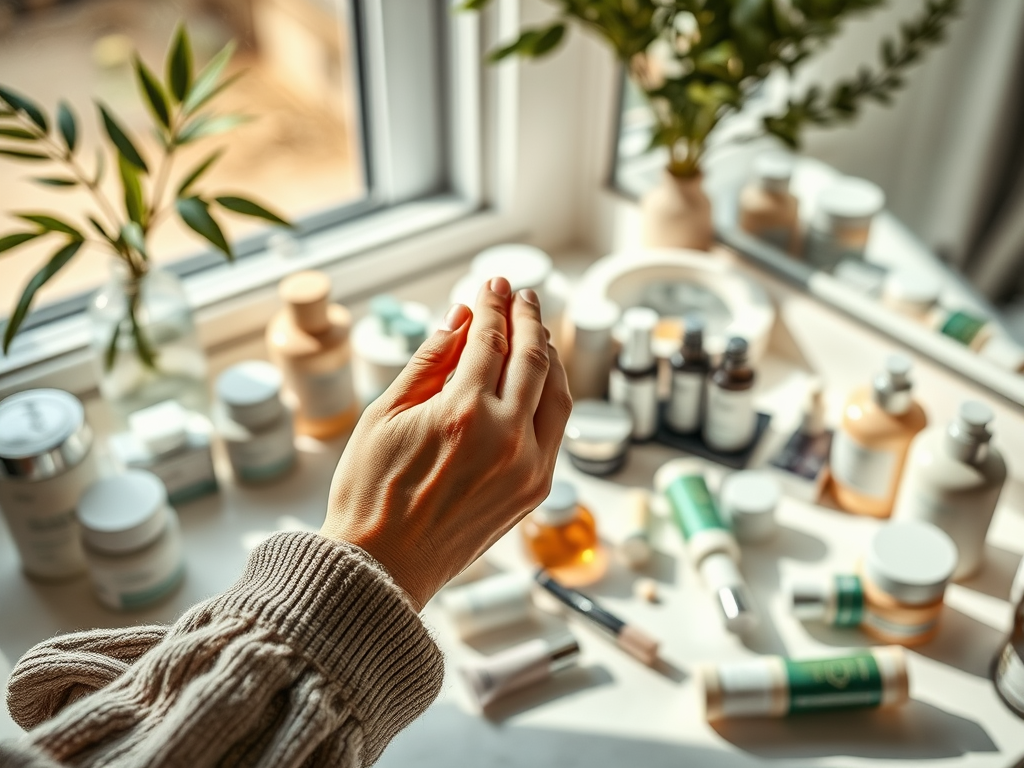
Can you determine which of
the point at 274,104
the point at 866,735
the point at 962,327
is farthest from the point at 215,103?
the point at 866,735

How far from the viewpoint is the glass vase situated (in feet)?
3.18

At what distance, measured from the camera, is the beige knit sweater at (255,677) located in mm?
568

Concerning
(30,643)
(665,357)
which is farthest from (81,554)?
(665,357)

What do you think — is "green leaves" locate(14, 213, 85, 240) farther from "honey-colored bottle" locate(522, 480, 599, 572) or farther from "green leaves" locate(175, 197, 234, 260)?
"honey-colored bottle" locate(522, 480, 599, 572)

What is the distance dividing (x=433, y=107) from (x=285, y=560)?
2.52ft

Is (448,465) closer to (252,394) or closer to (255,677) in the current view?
(255,677)

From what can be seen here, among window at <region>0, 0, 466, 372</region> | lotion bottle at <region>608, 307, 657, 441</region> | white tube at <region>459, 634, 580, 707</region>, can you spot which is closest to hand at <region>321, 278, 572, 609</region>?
white tube at <region>459, 634, 580, 707</region>

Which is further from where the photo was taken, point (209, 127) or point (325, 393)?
point (325, 393)

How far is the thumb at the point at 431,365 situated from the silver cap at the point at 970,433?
1.40 feet

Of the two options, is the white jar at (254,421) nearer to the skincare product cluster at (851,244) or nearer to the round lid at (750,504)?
the round lid at (750,504)

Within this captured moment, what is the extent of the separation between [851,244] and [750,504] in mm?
326

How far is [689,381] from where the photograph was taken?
105 cm

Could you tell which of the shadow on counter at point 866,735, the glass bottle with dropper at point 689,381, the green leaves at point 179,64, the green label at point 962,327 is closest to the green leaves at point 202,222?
the green leaves at point 179,64

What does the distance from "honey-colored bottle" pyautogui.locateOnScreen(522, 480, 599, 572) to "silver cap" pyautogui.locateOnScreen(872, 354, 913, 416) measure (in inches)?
11.4
